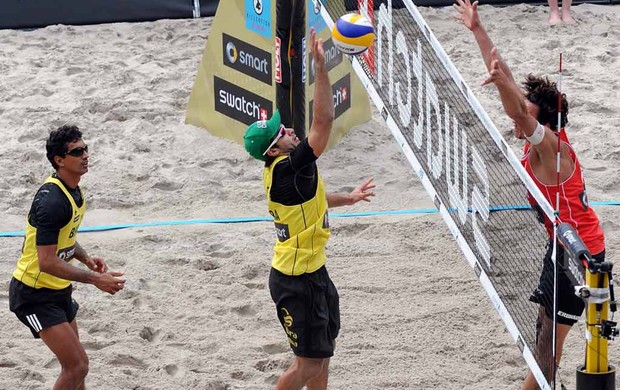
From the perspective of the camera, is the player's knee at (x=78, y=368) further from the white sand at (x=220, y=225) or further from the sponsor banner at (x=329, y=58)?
the sponsor banner at (x=329, y=58)

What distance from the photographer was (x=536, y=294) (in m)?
5.71

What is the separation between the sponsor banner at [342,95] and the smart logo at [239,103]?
0.58 metres

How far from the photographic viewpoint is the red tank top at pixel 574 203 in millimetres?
5531

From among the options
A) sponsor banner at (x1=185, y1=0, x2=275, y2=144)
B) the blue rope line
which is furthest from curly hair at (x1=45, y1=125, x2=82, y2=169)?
sponsor banner at (x1=185, y1=0, x2=275, y2=144)

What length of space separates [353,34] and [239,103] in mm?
3610

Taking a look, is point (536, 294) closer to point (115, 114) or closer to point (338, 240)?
point (338, 240)

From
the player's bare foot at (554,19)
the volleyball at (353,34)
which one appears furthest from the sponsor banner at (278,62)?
the player's bare foot at (554,19)

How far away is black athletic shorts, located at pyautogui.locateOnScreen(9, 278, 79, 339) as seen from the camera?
5.63m

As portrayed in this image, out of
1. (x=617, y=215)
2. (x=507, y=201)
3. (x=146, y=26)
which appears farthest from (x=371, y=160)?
(x=146, y=26)

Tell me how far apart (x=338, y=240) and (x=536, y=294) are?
7.98 ft

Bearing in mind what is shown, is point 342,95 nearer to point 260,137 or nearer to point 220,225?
point 220,225

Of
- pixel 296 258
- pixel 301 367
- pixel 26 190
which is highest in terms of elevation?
pixel 296 258

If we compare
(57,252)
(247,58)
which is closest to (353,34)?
(57,252)

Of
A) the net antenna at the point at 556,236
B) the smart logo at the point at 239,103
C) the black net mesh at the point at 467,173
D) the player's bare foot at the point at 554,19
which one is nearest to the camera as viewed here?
the net antenna at the point at 556,236
